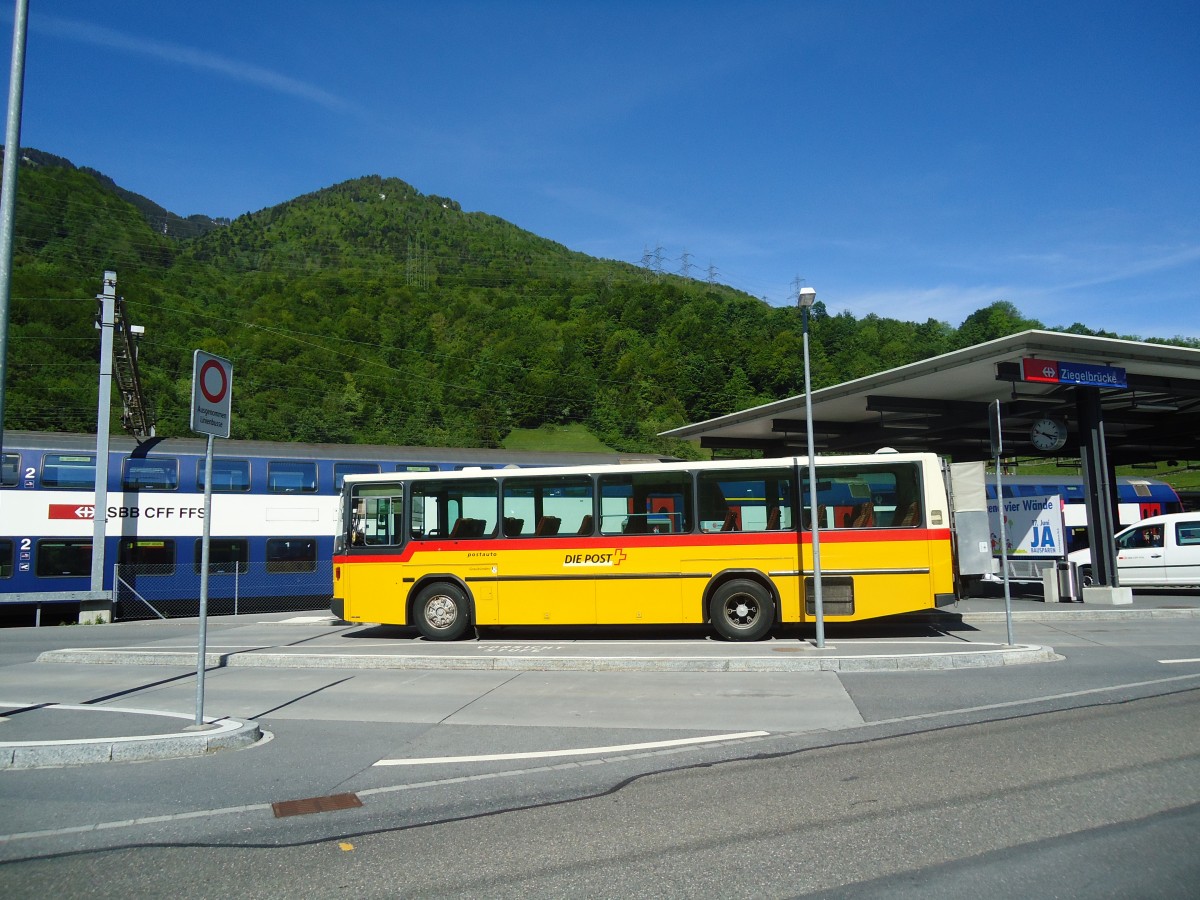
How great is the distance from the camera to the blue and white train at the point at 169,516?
20.8 meters

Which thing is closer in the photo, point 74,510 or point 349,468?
point 74,510

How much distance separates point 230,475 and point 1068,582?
20207mm

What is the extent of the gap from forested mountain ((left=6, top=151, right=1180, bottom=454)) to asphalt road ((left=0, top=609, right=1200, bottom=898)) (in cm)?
5176

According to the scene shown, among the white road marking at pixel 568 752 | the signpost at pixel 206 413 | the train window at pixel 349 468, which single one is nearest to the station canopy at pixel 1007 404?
the train window at pixel 349 468

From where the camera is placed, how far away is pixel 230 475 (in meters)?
22.8

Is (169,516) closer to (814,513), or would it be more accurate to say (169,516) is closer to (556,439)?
(814,513)

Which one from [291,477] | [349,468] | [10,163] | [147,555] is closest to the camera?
[10,163]

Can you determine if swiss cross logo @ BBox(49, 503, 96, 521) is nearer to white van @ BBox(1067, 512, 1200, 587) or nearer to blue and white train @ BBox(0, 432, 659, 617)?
blue and white train @ BBox(0, 432, 659, 617)

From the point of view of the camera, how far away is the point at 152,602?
21.6 m

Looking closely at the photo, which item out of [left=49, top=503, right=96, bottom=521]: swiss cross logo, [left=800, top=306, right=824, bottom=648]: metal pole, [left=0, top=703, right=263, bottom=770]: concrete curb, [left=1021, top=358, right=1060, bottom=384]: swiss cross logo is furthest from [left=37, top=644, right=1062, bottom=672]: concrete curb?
[left=49, top=503, right=96, bottom=521]: swiss cross logo

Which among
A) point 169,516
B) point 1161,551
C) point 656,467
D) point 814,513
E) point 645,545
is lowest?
point 1161,551

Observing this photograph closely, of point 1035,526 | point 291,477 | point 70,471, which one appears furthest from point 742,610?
point 70,471

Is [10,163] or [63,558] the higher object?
[10,163]

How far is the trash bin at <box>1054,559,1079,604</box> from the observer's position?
19.7 meters
